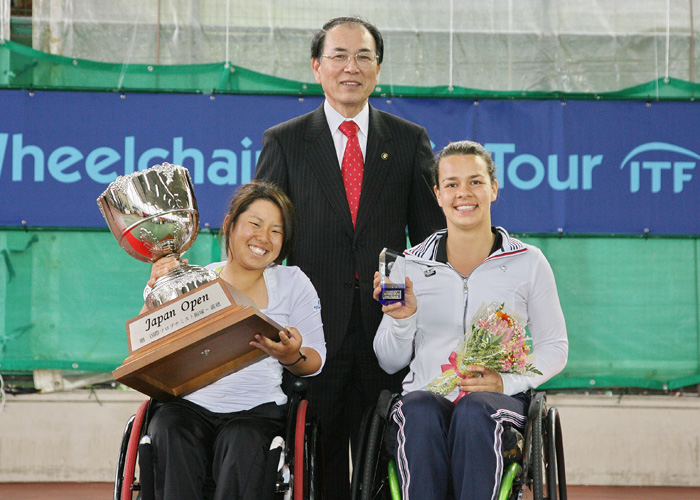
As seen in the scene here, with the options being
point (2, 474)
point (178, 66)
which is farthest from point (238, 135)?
point (2, 474)

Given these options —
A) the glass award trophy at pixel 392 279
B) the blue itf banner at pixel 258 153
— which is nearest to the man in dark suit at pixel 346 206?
the glass award trophy at pixel 392 279

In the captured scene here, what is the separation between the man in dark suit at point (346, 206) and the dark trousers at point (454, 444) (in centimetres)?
53

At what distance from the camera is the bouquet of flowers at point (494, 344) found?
196 cm

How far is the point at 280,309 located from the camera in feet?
7.39

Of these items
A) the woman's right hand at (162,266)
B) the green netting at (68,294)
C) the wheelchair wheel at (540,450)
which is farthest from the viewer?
the green netting at (68,294)

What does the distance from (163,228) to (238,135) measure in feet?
6.10

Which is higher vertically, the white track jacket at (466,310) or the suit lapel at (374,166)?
the suit lapel at (374,166)

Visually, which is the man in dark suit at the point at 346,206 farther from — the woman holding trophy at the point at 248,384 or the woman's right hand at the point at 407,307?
the woman's right hand at the point at 407,307

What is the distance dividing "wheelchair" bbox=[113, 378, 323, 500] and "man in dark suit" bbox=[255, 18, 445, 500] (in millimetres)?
410

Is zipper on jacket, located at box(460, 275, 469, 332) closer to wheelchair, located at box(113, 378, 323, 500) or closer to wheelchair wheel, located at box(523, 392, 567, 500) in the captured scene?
wheelchair wheel, located at box(523, 392, 567, 500)

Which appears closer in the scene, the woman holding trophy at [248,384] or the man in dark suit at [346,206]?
the woman holding trophy at [248,384]

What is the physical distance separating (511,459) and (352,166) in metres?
1.11

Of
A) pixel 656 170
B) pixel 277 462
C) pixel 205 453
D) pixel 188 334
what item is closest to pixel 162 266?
pixel 188 334

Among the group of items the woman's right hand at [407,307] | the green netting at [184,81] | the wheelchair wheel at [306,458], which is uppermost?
the green netting at [184,81]
